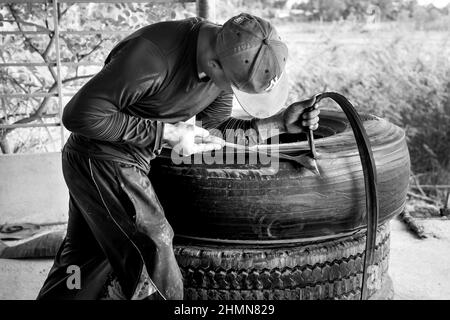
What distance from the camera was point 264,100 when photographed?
2.10 metres

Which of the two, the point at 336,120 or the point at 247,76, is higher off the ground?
the point at 247,76

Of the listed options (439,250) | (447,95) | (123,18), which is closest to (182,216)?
(439,250)

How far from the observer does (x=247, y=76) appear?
1.91 meters

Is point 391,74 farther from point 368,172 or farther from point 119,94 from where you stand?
point 119,94

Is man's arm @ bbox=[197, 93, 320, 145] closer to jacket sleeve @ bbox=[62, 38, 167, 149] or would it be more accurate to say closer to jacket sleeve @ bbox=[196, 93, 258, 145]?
jacket sleeve @ bbox=[196, 93, 258, 145]

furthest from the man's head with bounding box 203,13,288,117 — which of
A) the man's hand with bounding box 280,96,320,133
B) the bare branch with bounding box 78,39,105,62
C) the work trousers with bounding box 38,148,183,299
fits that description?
the bare branch with bounding box 78,39,105,62

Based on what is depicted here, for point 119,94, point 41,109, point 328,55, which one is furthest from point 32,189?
point 328,55

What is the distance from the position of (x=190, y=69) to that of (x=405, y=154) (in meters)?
1.08

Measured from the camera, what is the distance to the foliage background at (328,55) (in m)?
4.34

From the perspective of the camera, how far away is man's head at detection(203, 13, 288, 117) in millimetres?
1880

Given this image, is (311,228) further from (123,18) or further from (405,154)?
(123,18)

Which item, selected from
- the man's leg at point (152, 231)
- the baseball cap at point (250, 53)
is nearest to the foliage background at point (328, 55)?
the man's leg at point (152, 231)

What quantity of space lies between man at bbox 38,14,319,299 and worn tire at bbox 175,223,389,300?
18cm

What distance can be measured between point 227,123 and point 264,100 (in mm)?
456
